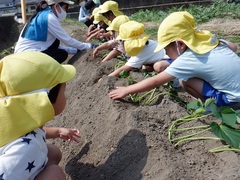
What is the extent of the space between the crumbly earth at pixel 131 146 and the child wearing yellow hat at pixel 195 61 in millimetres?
217

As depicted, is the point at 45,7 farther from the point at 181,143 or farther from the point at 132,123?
the point at 181,143

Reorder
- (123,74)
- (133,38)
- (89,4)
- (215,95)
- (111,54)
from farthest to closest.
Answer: (89,4) < (111,54) < (133,38) < (123,74) < (215,95)

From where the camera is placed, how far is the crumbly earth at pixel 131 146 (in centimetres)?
209

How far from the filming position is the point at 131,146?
2.39 m

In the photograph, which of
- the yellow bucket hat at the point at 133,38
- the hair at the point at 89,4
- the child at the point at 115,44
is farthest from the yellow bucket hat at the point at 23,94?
the hair at the point at 89,4

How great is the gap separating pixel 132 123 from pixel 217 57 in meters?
0.79

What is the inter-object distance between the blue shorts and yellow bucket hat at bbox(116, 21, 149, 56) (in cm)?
109

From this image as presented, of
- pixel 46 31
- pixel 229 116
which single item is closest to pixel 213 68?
pixel 229 116

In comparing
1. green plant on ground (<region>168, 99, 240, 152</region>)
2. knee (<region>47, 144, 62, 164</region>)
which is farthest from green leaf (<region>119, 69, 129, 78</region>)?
knee (<region>47, 144, 62, 164</region>)

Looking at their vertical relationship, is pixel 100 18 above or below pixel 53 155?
below

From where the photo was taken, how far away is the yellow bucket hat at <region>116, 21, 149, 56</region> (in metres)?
3.79

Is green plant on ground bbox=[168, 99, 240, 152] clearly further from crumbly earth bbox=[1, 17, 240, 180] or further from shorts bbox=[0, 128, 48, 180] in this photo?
shorts bbox=[0, 128, 48, 180]

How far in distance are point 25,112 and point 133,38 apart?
6.98 feet

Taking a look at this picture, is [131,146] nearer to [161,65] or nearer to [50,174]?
[50,174]
